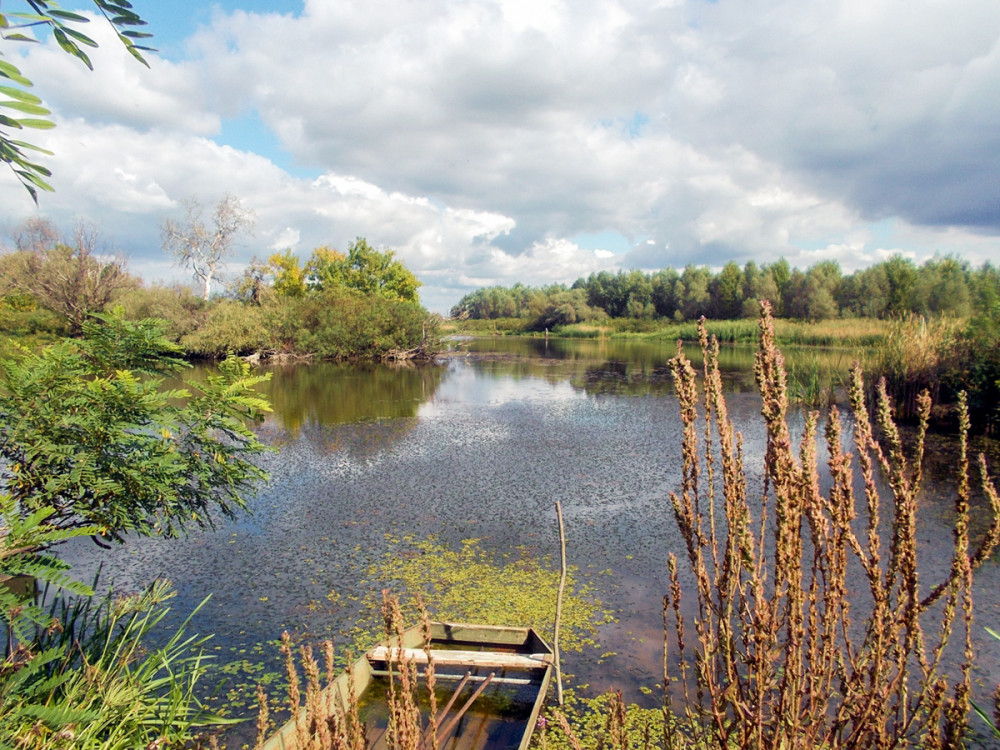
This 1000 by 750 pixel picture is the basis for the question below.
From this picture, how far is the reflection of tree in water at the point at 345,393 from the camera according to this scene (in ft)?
43.4

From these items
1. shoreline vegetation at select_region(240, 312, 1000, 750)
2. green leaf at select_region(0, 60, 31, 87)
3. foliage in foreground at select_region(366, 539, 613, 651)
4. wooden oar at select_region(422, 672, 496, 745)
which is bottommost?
foliage in foreground at select_region(366, 539, 613, 651)

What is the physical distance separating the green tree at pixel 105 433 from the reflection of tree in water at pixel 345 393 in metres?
7.65

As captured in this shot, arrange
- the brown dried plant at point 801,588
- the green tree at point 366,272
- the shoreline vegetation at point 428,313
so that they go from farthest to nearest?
the green tree at point 366,272
the shoreline vegetation at point 428,313
the brown dried plant at point 801,588

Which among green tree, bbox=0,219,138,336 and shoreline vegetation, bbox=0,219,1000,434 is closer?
shoreline vegetation, bbox=0,219,1000,434

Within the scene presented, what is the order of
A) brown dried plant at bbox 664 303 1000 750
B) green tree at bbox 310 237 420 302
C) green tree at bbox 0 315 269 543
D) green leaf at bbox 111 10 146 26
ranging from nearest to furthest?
green leaf at bbox 111 10 146 26 → brown dried plant at bbox 664 303 1000 750 → green tree at bbox 0 315 269 543 → green tree at bbox 310 237 420 302

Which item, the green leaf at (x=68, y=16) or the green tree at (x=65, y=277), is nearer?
the green leaf at (x=68, y=16)

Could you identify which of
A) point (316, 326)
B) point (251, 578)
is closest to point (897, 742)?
point (251, 578)

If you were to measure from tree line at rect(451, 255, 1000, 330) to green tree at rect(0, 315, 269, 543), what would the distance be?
27.1 meters

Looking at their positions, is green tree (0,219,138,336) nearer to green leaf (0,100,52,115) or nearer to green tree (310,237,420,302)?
green tree (310,237,420,302)

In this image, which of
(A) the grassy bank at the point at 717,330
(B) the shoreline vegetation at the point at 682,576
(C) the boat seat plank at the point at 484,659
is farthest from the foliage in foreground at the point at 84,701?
(A) the grassy bank at the point at 717,330

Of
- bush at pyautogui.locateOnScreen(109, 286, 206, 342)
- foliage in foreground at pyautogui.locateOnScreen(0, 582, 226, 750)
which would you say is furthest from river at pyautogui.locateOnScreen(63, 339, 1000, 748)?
bush at pyautogui.locateOnScreen(109, 286, 206, 342)

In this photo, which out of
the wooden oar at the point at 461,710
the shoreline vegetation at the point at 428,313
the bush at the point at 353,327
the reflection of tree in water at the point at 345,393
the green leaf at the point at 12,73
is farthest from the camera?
the bush at the point at 353,327

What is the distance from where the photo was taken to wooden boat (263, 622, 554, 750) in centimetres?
341

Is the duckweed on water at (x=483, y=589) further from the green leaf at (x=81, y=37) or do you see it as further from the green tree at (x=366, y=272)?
the green tree at (x=366, y=272)
